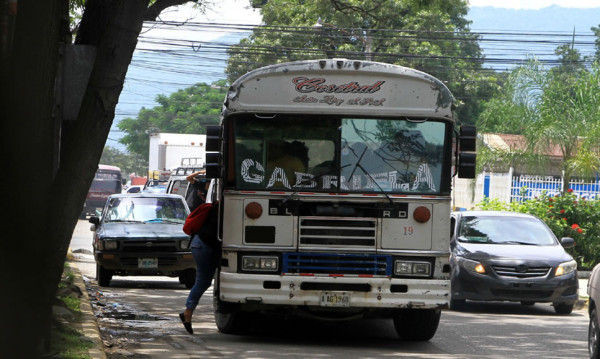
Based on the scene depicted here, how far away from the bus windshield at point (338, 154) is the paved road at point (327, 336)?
1.72m

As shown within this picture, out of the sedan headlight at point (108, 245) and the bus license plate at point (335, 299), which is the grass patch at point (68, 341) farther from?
the sedan headlight at point (108, 245)

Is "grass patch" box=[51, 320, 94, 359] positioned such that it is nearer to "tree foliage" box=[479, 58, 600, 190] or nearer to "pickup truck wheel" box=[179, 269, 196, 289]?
"pickup truck wheel" box=[179, 269, 196, 289]

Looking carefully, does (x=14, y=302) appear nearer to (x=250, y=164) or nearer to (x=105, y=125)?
(x=105, y=125)

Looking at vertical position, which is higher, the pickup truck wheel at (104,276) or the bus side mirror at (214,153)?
the bus side mirror at (214,153)

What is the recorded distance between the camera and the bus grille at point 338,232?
1054cm

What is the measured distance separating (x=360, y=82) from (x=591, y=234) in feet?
40.7

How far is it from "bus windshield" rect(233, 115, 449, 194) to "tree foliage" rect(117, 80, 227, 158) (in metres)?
73.9

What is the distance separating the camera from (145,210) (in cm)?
1886

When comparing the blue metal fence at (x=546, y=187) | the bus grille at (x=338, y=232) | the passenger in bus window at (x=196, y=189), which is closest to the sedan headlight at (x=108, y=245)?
the passenger in bus window at (x=196, y=189)

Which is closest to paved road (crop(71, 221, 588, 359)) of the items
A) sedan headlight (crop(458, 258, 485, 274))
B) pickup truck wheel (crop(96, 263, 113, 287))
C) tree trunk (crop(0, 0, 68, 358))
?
sedan headlight (crop(458, 258, 485, 274))

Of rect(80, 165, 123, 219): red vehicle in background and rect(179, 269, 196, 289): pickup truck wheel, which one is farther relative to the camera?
rect(80, 165, 123, 219): red vehicle in background

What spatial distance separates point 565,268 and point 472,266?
1.41 meters

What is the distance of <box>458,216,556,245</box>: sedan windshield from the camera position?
16.1m

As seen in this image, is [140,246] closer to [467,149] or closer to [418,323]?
[418,323]
